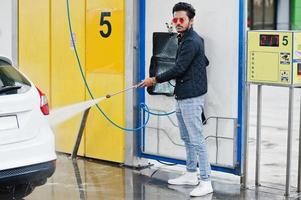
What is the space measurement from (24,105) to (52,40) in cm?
330

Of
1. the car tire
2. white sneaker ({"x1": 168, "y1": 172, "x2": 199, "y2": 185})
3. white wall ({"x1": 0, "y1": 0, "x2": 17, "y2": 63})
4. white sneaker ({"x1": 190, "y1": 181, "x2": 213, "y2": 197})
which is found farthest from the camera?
white wall ({"x1": 0, "y1": 0, "x2": 17, "y2": 63})

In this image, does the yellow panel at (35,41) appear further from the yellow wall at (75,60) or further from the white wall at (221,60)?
the white wall at (221,60)

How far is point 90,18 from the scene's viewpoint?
28.1ft

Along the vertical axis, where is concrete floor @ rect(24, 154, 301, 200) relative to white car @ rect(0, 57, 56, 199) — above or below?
below

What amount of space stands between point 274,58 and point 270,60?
50 mm

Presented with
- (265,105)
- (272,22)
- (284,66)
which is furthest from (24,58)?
(272,22)

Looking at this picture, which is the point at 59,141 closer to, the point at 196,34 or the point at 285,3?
the point at 196,34

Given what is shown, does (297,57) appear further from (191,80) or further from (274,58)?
(191,80)

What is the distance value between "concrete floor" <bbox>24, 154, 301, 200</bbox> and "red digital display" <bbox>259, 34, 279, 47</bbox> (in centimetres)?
162

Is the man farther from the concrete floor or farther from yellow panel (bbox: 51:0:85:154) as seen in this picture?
yellow panel (bbox: 51:0:85:154)

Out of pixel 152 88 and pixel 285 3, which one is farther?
pixel 285 3

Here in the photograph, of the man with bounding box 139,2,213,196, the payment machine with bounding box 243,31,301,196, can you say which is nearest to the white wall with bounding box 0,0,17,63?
the man with bounding box 139,2,213,196

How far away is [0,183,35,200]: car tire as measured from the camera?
20.0ft

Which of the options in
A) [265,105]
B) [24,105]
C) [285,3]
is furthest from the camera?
[285,3]
